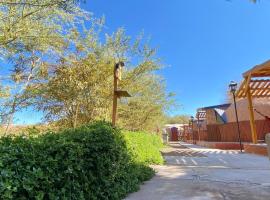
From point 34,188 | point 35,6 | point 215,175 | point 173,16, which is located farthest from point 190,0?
point 34,188

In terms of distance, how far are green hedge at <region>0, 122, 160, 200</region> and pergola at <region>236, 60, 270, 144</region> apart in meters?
7.97

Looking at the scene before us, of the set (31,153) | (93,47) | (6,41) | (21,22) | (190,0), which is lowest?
(31,153)

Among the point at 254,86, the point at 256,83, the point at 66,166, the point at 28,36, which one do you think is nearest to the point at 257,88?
the point at 254,86

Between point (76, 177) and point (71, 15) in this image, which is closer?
point (76, 177)

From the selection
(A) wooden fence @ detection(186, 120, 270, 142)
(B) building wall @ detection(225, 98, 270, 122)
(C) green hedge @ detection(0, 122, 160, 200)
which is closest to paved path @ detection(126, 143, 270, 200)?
(C) green hedge @ detection(0, 122, 160, 200)

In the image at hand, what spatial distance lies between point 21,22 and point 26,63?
6.11 feet

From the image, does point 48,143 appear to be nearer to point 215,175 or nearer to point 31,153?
point 31,153

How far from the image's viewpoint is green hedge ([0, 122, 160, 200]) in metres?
2.51

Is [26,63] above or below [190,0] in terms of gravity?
below

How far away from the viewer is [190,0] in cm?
958

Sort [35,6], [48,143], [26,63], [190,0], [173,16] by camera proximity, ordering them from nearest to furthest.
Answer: [48,143]
[35,6]
[26,63]
[190,0]
[173,16]

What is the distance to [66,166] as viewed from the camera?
3.09 m

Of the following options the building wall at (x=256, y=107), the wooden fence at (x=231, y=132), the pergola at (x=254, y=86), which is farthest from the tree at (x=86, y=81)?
the building wall at (x=256, y=107)

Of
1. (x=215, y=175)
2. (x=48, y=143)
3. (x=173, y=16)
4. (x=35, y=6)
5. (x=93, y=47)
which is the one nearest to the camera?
(x=48, y=143)
